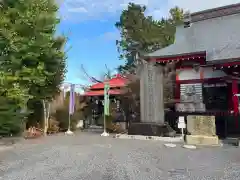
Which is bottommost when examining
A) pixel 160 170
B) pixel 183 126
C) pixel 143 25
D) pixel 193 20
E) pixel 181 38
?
pixel 160 170

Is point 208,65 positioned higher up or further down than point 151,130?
higher up

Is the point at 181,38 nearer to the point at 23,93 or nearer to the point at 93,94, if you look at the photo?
→ the point at 93,94

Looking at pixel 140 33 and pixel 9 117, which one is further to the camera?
pixel 140 33

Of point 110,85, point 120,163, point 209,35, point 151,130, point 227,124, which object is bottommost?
point 120,163

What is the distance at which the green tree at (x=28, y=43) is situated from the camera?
14086 mm

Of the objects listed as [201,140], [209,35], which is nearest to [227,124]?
[201,140]

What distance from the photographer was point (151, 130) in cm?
1346

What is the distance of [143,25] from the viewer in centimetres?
3406

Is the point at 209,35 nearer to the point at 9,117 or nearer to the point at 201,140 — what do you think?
the point at 201,140

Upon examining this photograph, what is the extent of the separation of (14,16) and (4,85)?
143 inches

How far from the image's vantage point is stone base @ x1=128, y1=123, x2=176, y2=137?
525 inches

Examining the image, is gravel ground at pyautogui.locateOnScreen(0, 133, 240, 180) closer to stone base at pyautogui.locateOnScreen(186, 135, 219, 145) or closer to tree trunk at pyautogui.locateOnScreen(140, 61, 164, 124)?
stone base at pyautogui.locateOnScreen(186, 135, 219, 145)

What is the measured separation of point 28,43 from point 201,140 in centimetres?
893

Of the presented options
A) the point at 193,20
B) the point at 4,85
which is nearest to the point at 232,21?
the point at 193,20
